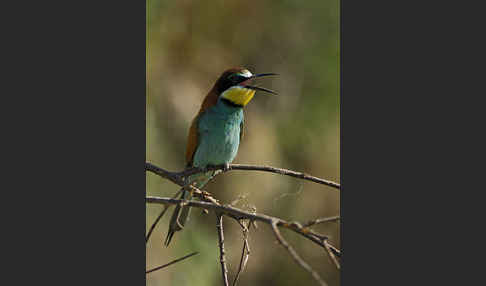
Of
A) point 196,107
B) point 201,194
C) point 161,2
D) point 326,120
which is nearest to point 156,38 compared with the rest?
point 161,2

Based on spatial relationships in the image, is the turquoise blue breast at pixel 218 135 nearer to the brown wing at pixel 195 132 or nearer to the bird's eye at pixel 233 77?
the brown wing at pixel 195 132

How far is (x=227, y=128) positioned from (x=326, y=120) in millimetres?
1353

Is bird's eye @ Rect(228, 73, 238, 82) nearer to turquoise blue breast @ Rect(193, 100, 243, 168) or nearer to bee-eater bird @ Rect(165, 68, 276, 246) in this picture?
bee-eater bird @ Rect(165, 68, 276, 246)

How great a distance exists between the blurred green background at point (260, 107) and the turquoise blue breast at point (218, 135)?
61 cm

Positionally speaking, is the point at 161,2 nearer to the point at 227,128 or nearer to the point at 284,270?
the point at 227,128

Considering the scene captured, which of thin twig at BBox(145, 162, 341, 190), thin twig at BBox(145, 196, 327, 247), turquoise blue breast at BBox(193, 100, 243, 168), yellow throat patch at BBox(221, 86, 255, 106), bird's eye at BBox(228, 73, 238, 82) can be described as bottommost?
thin twig at BBox(145, 196, 327, 247)

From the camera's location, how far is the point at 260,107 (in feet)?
11.8

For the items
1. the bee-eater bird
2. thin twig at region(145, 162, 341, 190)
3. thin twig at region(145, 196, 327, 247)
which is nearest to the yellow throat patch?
the bee-eater bird

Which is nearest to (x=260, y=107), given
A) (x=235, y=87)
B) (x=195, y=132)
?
(x=195, y=132)

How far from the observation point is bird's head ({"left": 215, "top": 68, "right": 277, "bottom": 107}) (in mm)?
2299

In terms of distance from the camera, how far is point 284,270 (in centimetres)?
375

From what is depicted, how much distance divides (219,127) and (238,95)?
158 mm

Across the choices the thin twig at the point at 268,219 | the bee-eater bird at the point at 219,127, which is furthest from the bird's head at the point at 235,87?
the thin twig at the point at 268,219

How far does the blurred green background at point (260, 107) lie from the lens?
3152 millimetres
